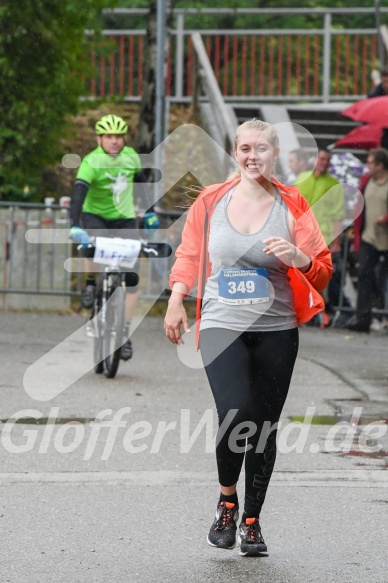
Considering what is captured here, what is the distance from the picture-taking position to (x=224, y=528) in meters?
6.16

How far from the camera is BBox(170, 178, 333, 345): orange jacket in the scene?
607cm

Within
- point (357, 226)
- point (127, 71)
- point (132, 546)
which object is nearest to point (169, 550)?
point (132, 546)

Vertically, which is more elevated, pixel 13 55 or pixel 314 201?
pixel 13 55

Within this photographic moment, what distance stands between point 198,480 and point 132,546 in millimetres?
1412

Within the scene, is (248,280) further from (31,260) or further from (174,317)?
(31,260)

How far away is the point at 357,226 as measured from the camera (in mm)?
15586

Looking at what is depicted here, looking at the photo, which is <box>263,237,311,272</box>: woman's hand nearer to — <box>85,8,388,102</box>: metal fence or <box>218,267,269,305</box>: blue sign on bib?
<box>218,267,269,305</box>: blue sign on bib

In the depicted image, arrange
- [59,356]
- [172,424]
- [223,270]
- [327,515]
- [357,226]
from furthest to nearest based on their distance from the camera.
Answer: [357,226] → [59,356] → [172,424] → [327,515] → [223,270]

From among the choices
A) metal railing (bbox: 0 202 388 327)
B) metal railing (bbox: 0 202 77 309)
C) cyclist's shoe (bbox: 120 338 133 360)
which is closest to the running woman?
cyclist's shoe (bbox: 120 338 133 360)

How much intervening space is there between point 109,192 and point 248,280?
5731mm

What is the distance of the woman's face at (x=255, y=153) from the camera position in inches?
239

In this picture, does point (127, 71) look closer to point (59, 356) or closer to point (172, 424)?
point (59, 356)

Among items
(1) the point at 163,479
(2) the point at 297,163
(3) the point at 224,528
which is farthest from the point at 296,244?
(2) the point at 297,163

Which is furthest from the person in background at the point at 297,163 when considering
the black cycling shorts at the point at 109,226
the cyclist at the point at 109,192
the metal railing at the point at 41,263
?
the black cycling shorts at the point at 109,226
